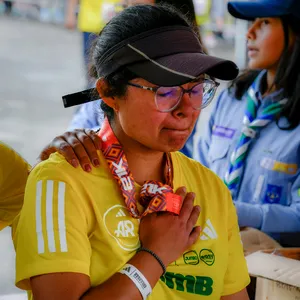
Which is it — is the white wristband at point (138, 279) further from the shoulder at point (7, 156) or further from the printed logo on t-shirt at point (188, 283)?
the shoulder at point (7, 156)

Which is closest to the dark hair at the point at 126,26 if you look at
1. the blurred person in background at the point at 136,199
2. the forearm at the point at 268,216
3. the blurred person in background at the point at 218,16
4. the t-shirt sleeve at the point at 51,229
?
the blurred person in background at the point at 136,199

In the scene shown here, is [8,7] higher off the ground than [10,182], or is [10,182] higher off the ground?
[10,182]

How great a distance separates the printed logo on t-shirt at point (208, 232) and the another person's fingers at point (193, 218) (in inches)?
2.3

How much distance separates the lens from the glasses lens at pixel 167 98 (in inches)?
64.4

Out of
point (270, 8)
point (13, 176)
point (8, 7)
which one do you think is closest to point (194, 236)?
point (13, 176)

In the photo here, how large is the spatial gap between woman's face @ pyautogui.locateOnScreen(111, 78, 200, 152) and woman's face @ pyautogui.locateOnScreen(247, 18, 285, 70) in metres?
1.34

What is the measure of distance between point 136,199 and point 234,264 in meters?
0.38

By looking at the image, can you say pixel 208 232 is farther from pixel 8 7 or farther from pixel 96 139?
pixel 8 7

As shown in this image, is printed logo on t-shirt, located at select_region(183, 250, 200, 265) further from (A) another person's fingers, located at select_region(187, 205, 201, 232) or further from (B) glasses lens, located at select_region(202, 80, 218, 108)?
(B) glasses lens, located at select_region(202, 80, 218, 108)

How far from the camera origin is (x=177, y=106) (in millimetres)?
1655

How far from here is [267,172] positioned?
2.78 m

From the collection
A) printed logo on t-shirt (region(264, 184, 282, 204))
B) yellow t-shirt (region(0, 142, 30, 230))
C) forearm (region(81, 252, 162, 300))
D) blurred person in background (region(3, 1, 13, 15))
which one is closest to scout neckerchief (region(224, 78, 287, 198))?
printed logo on t-shirt (region(264, 184, 282, 204))

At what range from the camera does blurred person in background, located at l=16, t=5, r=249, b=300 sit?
4.96 ft

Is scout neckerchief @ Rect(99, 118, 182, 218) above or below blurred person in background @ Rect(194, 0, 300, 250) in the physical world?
above
